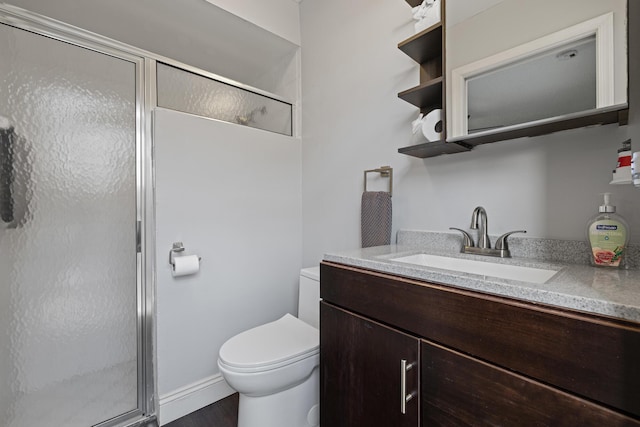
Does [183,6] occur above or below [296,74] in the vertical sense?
above

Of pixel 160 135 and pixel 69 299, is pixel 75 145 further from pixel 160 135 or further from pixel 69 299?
pixel 69 299

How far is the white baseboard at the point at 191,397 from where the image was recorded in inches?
60.1

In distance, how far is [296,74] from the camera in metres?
2.22

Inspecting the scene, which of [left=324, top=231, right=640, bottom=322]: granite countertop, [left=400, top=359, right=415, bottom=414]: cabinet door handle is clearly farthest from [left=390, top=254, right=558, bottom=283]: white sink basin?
[left=400, top=359, right=415, bottom=414]: cabinet door handle

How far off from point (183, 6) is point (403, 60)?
139cm

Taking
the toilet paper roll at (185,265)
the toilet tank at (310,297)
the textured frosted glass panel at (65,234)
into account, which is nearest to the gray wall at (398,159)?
the toilet tank at (310,297)

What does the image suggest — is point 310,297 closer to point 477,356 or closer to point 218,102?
point 477,356

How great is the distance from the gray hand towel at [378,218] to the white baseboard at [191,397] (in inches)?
48.1

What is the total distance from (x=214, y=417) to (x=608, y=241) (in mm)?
1887

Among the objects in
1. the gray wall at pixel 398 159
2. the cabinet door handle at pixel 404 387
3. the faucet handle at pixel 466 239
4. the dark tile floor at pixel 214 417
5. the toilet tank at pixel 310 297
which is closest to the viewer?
the cabinet door handle at pixel 404 387

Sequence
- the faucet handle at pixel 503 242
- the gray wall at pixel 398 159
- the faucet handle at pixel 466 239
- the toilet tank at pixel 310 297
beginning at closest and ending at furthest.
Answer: the gray wall at pixel 398 159 < the faucet handle at pixel 503 242 < the faucet handle at pixel 466 239 < the toilet tank at pixel 310 297

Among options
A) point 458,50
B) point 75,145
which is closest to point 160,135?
point 75,145

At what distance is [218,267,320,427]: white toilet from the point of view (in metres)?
1.19

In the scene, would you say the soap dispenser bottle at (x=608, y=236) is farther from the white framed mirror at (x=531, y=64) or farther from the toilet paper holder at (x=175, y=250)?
the toilet paper holder at (x=175, y=250)
